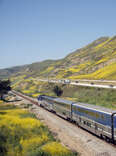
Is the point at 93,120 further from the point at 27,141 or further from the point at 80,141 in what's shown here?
the point at 27,141

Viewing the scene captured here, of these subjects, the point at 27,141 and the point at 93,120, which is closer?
the point at 27,141

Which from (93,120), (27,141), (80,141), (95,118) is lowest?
(80,141)

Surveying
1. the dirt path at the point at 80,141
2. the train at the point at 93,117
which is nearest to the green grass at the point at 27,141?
the dirt path at the point at 80,141

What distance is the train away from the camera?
19.7m

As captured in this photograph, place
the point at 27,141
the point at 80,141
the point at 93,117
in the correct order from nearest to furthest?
the point at 27,141 → the point at 80,141 → the point at 93,117

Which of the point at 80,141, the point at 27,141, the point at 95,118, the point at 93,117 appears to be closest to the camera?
the point at 27,141

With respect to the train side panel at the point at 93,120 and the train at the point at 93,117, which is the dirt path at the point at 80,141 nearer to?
the train at the point at 93,117

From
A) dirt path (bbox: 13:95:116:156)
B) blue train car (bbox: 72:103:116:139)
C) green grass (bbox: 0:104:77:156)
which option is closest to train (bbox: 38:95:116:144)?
blue train car (bbox: 72:103:116:139)

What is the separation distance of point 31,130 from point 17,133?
2.38 meters

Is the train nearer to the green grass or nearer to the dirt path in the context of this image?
the dirt path

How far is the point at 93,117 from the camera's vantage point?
2306cm

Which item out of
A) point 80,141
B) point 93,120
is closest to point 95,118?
point 93,120

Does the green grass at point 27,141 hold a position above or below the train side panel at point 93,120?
below

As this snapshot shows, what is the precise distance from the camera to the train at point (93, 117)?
19.7 metres
